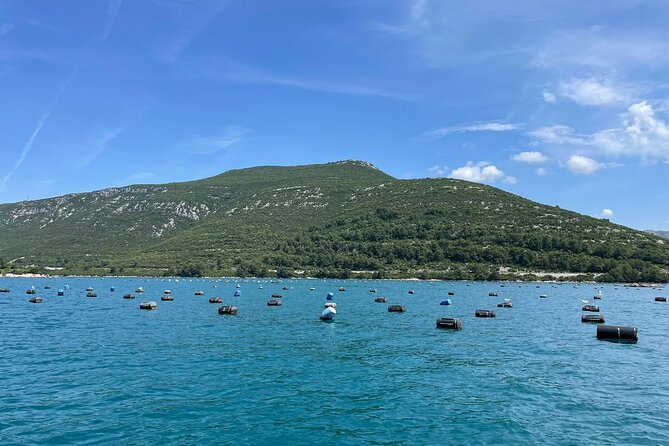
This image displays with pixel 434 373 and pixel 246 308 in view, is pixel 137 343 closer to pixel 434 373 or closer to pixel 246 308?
pixel 434 373

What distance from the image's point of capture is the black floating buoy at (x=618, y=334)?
5628 cm

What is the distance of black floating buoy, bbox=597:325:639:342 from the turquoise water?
1569mm

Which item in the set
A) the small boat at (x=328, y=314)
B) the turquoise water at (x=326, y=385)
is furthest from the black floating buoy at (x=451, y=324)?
the small boat at (x=328, y=314)

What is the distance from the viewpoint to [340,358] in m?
44.0

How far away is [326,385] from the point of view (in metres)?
34.3

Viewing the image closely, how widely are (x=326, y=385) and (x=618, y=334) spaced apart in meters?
40.3

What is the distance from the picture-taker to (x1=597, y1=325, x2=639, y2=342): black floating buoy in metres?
56.3

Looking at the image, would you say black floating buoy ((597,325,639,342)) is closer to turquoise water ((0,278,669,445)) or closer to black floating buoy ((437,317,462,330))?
turquoise water ((0,278,669,445))

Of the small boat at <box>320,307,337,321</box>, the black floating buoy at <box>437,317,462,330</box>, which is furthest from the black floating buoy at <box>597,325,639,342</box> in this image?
the small boat at <box>320,307,337,321</box>

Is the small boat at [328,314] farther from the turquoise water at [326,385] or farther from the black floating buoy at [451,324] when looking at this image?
the black floating buoy at [451,324]

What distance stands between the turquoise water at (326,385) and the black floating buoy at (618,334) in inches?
61.8

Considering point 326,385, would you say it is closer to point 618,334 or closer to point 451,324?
point 451,324

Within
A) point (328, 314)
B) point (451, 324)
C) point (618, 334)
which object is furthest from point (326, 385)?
point (618, 334)

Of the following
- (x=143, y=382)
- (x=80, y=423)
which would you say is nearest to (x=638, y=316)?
(x=143, y=382)
